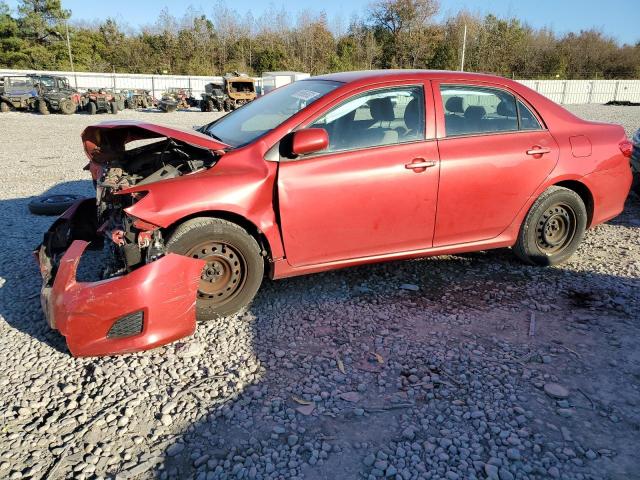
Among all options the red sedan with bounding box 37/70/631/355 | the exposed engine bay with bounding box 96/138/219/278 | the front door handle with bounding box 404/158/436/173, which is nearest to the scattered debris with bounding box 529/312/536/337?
the red sedan with bounding box 37/70/631/355

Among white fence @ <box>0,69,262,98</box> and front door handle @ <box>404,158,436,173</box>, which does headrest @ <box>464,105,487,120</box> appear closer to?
front door handle @ <box>404,158,436,173</box>

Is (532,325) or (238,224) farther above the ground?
(238,224)

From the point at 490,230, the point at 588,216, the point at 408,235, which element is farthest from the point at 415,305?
the point at 588,216

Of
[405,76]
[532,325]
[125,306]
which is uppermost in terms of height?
[405,76]

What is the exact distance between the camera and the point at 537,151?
4309 millimetres

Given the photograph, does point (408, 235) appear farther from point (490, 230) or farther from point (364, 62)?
point (364, 62)

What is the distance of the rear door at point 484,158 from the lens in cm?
406

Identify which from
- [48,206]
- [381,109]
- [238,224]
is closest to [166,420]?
[238,224]

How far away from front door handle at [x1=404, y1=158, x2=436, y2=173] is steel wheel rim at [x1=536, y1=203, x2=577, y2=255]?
4.45 feet

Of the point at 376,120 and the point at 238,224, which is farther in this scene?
the point at 376,120

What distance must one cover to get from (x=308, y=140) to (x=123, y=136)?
69.0 inches

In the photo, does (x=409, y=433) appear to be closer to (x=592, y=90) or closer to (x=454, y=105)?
(x=454, y=105)

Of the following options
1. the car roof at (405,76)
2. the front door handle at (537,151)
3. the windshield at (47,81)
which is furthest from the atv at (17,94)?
the front door handle at (537,151)

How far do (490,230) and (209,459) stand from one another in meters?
3.01
